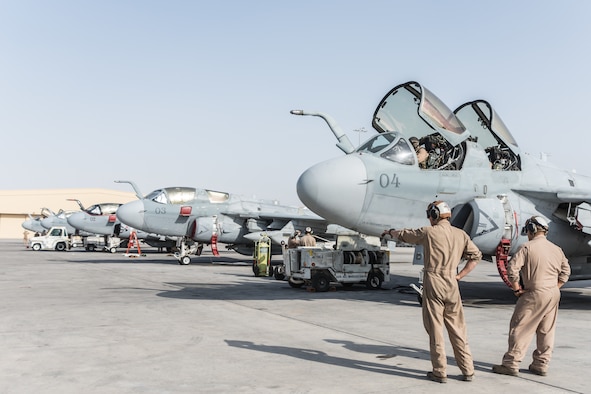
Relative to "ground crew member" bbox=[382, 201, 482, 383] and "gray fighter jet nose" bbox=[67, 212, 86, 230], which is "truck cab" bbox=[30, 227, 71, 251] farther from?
"ground crew member" bbox=[382, 201, 482, 383]

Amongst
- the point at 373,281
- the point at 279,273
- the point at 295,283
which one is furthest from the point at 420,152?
the point at 279,273

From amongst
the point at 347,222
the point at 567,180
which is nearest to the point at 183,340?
the point at 347,222

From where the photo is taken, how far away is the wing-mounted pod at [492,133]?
1119cm

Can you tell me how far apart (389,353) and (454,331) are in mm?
1180

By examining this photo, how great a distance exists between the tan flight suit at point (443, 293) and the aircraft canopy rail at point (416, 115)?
16.4ft

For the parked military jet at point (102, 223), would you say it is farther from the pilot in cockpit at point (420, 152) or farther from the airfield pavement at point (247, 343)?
the pilot in cockpit at point (420, 152)

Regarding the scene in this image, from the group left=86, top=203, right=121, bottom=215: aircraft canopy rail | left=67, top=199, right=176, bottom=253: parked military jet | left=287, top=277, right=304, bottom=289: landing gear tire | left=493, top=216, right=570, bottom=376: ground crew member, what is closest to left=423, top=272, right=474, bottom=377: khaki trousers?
left=493, top=216, right=570, bottom=376: ground crew member

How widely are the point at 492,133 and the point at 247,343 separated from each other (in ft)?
24.0

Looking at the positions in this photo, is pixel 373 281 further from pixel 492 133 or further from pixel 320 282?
pixel 492 133

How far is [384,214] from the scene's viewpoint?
978cm

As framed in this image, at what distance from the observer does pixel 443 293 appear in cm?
515

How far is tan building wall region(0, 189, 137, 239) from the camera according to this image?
2980 inches

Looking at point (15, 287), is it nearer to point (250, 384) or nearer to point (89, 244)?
point (250, 384)

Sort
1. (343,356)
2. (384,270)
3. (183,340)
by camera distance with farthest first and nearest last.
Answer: (384,270) → (183,340) → (343,356)
